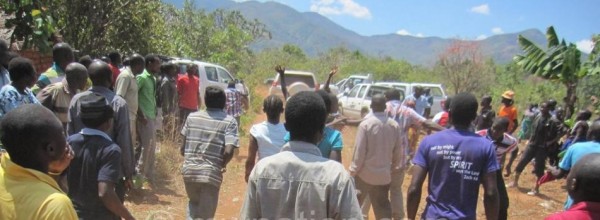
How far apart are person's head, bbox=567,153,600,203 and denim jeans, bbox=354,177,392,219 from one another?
2903 millimetres

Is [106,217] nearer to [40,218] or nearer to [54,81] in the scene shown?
[40,218]

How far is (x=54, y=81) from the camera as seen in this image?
493 cm

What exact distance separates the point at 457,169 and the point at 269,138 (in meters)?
1.51

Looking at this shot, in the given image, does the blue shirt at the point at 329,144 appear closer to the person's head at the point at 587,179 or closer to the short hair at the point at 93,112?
the short hair at the point at 93,112

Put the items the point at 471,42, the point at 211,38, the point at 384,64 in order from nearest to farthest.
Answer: the point at 211,38 → the point at 471,42 → the point at 384,64

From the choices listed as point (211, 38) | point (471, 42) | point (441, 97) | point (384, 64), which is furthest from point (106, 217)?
point (384, 64)

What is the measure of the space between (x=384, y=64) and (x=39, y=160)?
4395cm

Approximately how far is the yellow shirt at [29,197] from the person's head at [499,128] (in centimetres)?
455

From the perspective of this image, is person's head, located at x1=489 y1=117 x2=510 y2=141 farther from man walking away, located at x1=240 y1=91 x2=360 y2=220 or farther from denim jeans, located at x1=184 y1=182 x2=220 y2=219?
man walking away, located at x1=240 y1=91 x2=360 y2=220

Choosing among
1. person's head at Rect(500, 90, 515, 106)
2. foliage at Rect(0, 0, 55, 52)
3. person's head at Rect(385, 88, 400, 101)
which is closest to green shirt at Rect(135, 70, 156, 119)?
foliage at Rect(0, 0, 55, 52)

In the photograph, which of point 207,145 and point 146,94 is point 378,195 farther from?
point 146,94

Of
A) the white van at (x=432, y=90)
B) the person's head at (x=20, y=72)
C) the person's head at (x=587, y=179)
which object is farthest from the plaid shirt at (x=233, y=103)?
the white van at (x=432, y=90)

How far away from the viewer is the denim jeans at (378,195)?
526 cm

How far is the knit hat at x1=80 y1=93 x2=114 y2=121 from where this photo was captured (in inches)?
121
